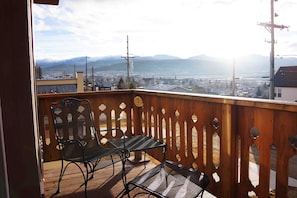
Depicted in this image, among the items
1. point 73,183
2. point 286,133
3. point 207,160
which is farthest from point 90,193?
point 286,133

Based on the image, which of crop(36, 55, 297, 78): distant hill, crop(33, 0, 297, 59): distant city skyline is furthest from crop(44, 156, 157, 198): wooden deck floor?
crop(36, 55, 297, 78): distant hill

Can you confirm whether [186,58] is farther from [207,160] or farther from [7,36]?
[7,36]

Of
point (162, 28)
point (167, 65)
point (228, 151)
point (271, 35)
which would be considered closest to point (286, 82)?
point (271, 35)

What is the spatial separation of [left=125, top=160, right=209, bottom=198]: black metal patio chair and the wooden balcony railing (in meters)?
0.29

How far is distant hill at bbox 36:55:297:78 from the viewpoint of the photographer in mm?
14380

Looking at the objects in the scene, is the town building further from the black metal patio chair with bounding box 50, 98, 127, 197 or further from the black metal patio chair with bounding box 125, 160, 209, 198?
the black metal patio chair with bounding box 125, 160, 209, 198

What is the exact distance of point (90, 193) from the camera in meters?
2.78

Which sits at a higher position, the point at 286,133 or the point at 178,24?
the point at 178,24

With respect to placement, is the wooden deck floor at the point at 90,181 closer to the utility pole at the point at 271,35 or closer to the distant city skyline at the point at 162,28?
the distant city skyline at the point at 162,28

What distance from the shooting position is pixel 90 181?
3.08 meters

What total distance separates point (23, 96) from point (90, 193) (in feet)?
6.44

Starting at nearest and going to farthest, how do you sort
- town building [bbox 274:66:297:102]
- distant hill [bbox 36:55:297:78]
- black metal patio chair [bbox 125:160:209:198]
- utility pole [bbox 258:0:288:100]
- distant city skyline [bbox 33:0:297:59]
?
black metal patio chair [bbox 125:160:209:198], distant city skyline [bbox 33:0:297:59], utility pole [bbox 258:0:288:100], town building [bbox 274:66:297:102], distant hill [bbox 36:55:297:78]

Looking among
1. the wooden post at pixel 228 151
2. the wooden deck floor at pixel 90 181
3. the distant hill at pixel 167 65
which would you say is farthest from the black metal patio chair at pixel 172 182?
the distant hill at pixel 167 65

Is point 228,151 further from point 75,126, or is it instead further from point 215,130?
point 75,126
